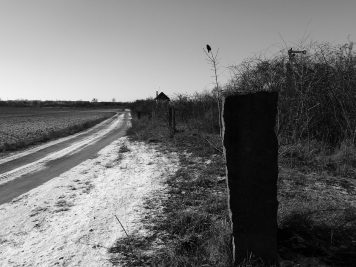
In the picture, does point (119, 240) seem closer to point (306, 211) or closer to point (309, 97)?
point (306, 211)

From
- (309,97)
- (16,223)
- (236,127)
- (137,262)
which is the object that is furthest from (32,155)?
(236,127)

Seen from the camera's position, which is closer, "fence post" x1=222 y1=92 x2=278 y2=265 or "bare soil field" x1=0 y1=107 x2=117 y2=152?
"fence post" x1=222 y1=92 x2=278 y2=265

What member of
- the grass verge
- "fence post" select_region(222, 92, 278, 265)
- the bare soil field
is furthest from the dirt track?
"fence post" select_region(222, 92, 278, 265)

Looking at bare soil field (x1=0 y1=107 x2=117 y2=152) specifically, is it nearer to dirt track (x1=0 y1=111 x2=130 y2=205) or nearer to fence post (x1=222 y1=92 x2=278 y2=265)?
dirt track (x1=0 y1=111 x2=130 y2=205)

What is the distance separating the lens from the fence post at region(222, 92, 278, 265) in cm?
344

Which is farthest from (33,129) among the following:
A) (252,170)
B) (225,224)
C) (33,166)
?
(252,170)

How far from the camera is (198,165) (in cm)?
913

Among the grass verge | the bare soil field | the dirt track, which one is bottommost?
the bare soil field

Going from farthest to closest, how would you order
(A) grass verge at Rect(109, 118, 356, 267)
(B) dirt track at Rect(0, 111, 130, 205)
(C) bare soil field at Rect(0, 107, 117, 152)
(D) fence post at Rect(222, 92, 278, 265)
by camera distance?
(C) bare soil field at Rect(0, 107, 117, 152) < (B) dirt track at Rect(0, 111, 130, 205) < (A) grass verge at Rect(109, 118, 356, 267) < (D) fence post at Rect(222, 92, 278, 265)

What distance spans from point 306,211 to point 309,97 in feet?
17.1

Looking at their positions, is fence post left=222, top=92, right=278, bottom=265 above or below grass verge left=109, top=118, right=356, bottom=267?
above

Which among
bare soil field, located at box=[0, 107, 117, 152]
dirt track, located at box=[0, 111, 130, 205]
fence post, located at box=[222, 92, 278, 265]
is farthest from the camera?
bare soil field, located at box=[0, 107, 117, 152]

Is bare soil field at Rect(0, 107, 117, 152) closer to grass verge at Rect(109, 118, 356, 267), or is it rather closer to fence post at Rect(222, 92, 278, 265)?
grass verge at Rect(109, 118, 356, 267)

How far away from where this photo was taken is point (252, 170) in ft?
11.4
